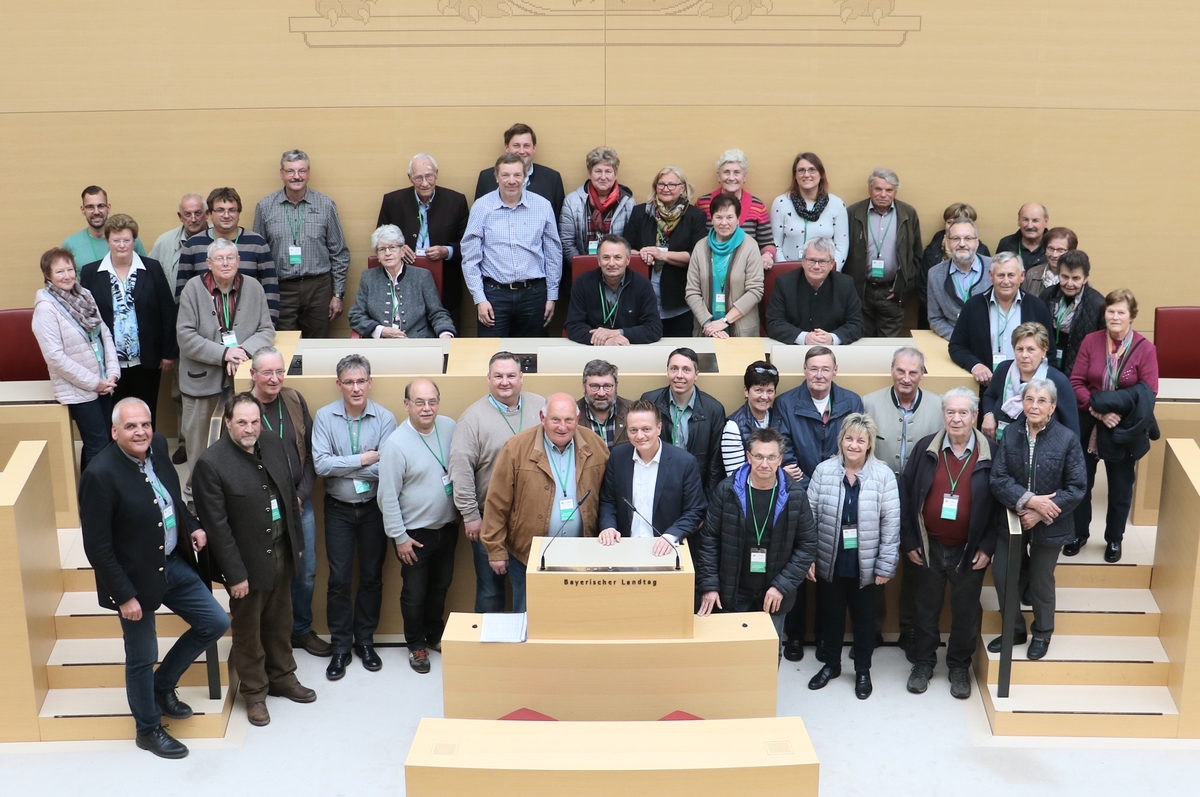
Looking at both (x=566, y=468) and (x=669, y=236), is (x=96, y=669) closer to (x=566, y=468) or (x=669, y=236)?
(x=566, y=468)

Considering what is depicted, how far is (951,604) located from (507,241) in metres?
3.29

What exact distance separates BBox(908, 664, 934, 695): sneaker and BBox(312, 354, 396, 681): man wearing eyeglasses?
8.59 feet

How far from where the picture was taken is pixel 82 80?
7.71m

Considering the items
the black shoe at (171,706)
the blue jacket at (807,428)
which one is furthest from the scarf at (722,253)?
the black shoe at (171,706)

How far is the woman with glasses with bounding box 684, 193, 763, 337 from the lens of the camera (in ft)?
22.3

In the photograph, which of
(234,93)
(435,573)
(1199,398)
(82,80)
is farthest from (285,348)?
(1199,398)

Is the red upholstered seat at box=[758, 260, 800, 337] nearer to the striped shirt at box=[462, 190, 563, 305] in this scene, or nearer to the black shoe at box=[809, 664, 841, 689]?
the striped shirt at box=[462, 190, 563, 305]

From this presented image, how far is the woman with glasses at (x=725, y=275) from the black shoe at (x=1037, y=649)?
235 centimetres

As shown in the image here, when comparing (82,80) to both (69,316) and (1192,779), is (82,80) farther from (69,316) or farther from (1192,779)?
(1192,779)

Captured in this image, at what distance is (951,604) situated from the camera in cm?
571

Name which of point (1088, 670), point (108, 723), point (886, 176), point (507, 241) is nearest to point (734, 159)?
point (886, 176)

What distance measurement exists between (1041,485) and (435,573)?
2944 millimetres

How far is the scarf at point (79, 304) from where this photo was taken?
6.34m

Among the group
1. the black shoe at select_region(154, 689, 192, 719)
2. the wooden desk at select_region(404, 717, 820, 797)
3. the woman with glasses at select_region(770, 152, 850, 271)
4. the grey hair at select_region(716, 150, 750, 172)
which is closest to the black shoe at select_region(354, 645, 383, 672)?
the black shoe at select_region(154, 689, 192, 719)
